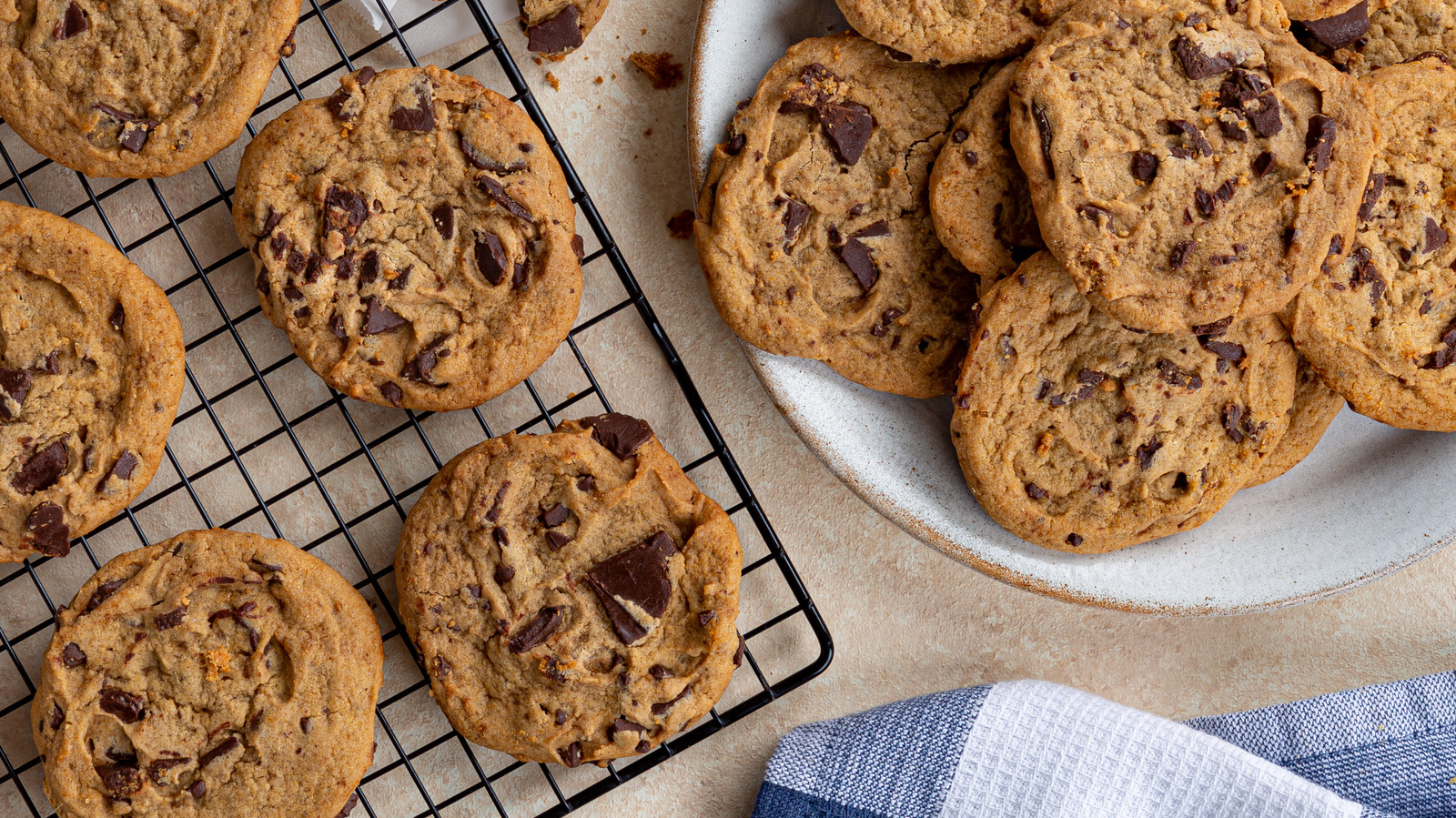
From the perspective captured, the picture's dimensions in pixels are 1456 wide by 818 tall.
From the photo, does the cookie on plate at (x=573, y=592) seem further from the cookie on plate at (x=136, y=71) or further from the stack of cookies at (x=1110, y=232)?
the cookie on plate at (x=136, y=71)

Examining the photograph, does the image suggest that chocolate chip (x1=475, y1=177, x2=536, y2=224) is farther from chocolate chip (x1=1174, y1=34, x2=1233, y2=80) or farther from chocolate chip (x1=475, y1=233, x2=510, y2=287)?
chocolate chip (x1=1174, y1=34, x2=1233, y2=80)

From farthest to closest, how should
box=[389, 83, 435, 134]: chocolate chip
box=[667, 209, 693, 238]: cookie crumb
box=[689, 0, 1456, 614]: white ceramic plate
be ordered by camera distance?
box=[667, 209, 693, 238]: cookie crumb < box=[689, 0, 1456, 614]: white ceramic plate < box=[389, 83, 435, 134]: chocolate chip

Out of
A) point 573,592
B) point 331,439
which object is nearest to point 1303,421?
point 573,592

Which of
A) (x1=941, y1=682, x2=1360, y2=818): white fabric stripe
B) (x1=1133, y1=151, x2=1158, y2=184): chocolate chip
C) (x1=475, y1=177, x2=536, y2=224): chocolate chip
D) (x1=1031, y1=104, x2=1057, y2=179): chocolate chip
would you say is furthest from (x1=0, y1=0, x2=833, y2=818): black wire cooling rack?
(x1=1133, y1=151, x2=1158, y2=184): chocolate chip

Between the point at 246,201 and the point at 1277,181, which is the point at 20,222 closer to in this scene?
the point at 246,201

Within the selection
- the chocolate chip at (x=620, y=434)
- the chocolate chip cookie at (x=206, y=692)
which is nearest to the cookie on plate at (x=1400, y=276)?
the chocolate chip at (x=620, y=434)

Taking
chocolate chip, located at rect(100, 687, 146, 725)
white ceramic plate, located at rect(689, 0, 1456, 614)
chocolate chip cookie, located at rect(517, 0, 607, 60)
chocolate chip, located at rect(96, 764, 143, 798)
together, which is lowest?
chocolate chip, located at rect(96, 764, 143, 798)

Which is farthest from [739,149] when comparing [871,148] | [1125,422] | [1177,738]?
[1177,738]

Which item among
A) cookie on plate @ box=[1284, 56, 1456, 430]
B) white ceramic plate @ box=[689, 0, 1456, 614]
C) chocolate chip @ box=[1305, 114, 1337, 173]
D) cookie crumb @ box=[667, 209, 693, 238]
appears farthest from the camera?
cookie crumb @ box=[667, 209, 693, 238]
